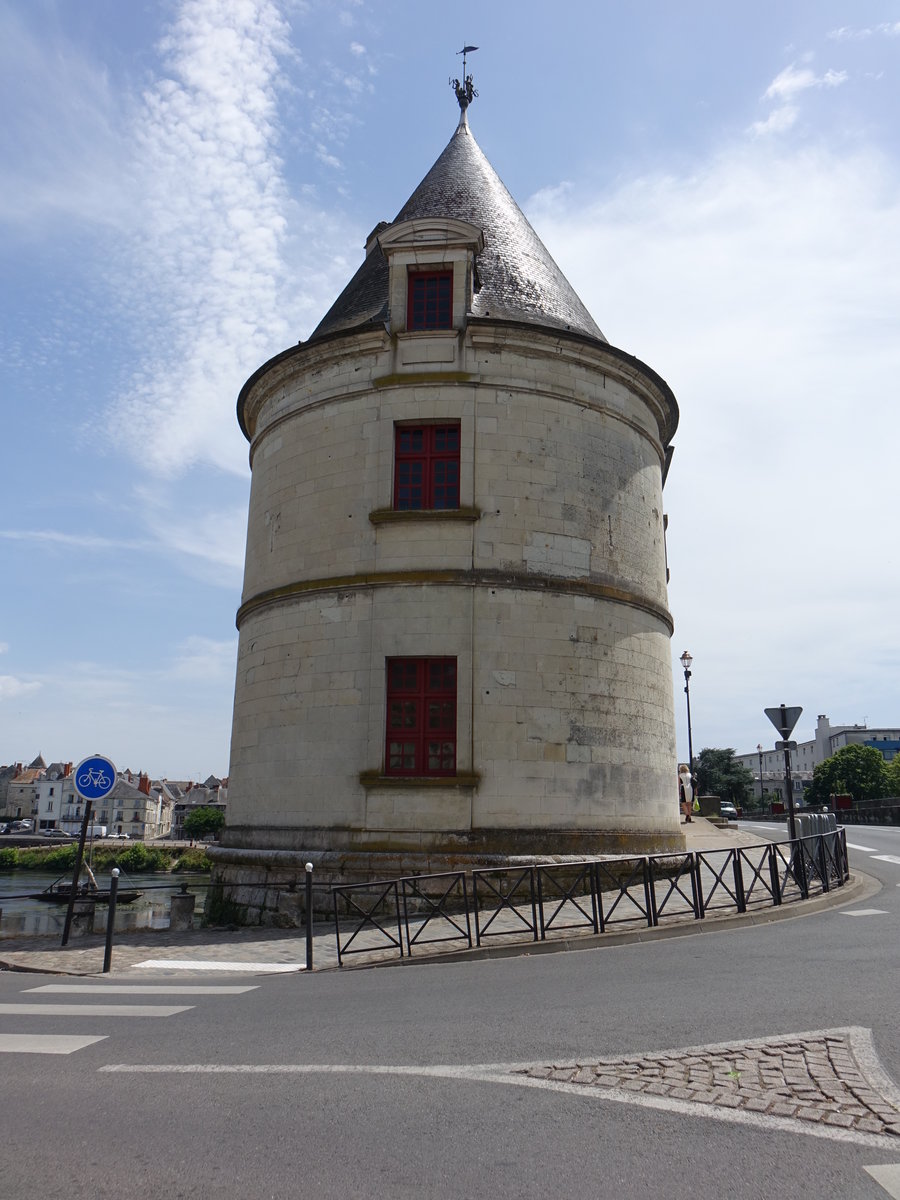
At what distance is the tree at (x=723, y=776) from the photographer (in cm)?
6738

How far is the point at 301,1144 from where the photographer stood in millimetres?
3787

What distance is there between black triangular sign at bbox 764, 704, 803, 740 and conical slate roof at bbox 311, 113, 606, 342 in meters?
6.90

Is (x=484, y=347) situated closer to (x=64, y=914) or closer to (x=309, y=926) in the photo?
(x=309, y=926)

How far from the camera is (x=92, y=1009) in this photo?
6.93 meters

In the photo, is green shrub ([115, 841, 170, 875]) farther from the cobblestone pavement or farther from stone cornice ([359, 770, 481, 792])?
the cobblestone pavement

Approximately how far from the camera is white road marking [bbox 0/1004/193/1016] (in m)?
6.72

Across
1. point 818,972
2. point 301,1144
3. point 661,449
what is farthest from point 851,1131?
point 661,449

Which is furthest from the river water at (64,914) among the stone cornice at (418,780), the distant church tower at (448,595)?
the stone cornice at (418,780)

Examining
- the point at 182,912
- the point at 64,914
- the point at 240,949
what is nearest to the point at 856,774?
the point at 64,914

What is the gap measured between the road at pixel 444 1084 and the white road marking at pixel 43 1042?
34 mm

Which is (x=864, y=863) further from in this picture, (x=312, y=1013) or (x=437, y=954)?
(x=312, y=1013)

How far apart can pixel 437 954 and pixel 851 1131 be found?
563 cm

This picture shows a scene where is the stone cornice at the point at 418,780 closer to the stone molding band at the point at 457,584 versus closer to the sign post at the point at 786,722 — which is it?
the stone molding band at the point at 457,584

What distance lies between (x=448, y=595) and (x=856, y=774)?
6726 cm
